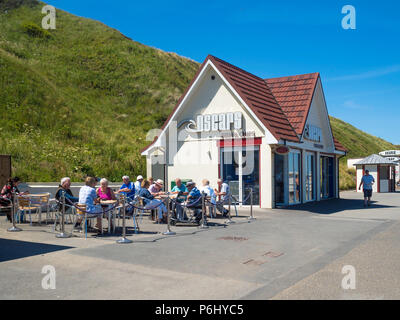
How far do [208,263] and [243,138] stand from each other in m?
11.4

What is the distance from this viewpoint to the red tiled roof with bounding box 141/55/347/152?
18.0 metres

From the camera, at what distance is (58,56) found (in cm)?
5875

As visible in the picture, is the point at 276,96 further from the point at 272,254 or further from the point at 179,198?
the point at 272,254

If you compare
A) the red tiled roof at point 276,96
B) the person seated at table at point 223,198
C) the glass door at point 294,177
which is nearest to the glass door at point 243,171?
the red tiled roof at point 276,96

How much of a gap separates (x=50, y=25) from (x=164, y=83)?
24381 mm

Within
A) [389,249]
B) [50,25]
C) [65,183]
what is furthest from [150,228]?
[50,25]

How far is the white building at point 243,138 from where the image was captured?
17.7 m

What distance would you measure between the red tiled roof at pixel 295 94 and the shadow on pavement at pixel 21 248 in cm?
1379

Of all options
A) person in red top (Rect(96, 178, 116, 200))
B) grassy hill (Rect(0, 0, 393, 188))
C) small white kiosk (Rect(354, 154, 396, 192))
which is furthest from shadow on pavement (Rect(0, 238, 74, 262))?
small white kiosk (Rect(354, 154, 396, 192))

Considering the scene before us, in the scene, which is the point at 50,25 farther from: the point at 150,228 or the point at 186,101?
the point at 150,228

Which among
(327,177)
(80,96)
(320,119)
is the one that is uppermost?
(80,96)

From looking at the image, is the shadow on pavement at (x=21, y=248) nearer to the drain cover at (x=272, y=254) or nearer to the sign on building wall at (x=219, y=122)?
the drain cover at (x=272, y=254)

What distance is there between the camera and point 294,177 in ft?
63.9

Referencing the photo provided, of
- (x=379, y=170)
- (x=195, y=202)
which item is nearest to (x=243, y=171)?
(x=195, y=202)
